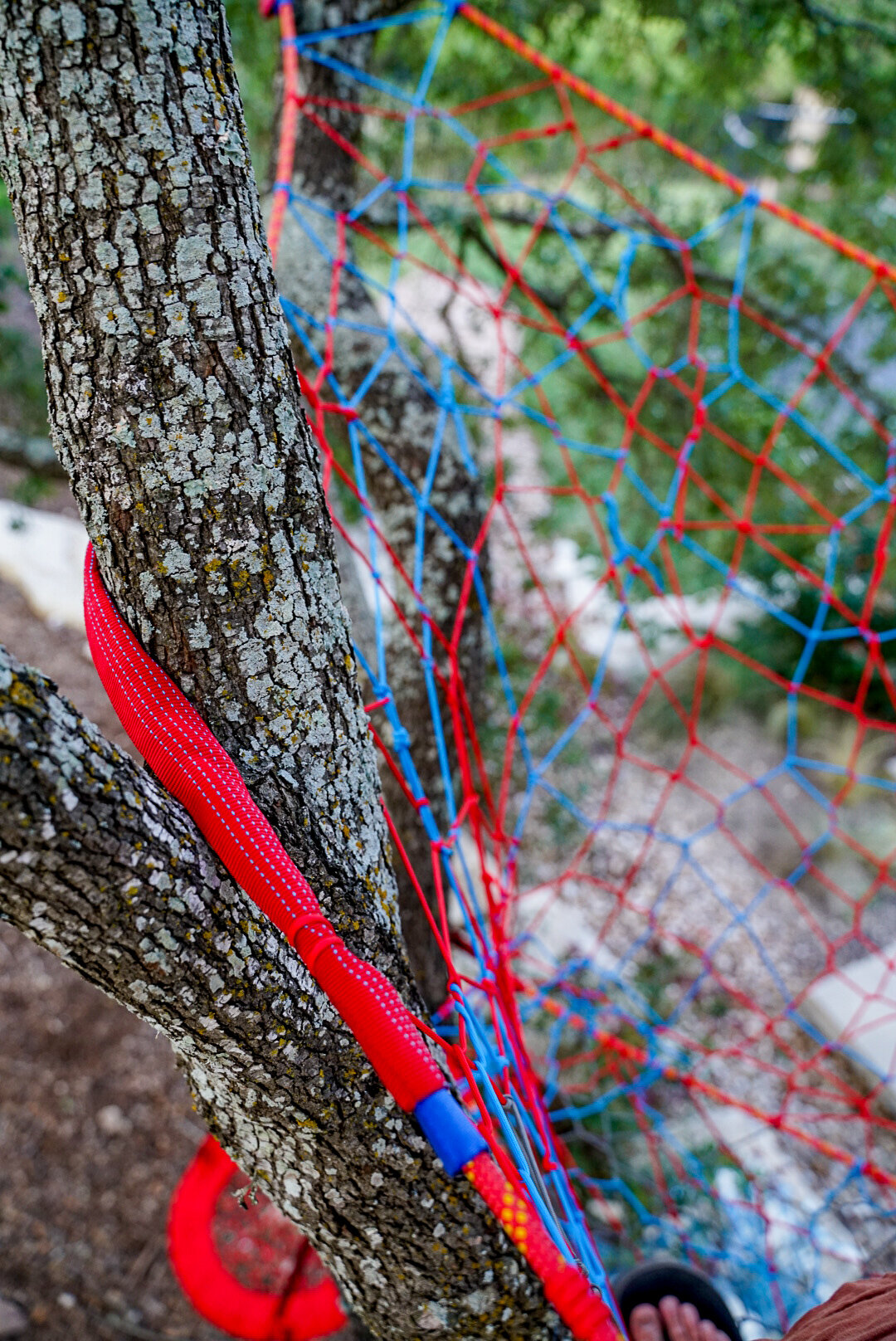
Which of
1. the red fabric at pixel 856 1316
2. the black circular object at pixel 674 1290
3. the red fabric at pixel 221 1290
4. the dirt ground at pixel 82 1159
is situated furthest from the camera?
the dirt ground at pixel 82 1159

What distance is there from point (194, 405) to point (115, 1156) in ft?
6.34

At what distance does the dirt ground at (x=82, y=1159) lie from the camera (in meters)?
1.63

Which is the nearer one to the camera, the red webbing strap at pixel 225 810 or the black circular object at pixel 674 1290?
the red webbing strap at pixel 225 810

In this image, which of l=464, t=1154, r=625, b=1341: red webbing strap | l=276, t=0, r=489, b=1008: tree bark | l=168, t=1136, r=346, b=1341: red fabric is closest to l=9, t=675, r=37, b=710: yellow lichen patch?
l=464, t=1154, r=625, b=1341: red webbing strap

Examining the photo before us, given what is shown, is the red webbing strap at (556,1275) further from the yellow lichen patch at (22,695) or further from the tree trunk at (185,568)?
the yellow lichen patch at (22,695)

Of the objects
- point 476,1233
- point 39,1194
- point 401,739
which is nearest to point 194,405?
point 401,739

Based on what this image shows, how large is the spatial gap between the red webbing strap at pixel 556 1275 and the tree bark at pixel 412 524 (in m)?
0.57

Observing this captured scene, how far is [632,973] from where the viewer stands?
274 cm

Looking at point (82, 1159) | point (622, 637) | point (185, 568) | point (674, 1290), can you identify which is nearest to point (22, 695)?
point (185, 568)

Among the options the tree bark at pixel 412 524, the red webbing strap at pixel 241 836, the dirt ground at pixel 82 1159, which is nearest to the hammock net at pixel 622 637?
the tree bark at pixel 412 524

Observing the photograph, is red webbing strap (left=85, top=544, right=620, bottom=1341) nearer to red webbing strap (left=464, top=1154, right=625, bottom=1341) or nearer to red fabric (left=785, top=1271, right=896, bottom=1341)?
red webbing strap (left=464, top=1154, right=625, bottom=1341)

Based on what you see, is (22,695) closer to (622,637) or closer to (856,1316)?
(856,1316)

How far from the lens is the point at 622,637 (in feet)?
14.6

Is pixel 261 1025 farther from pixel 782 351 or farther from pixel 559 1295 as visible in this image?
pixel 782 351
